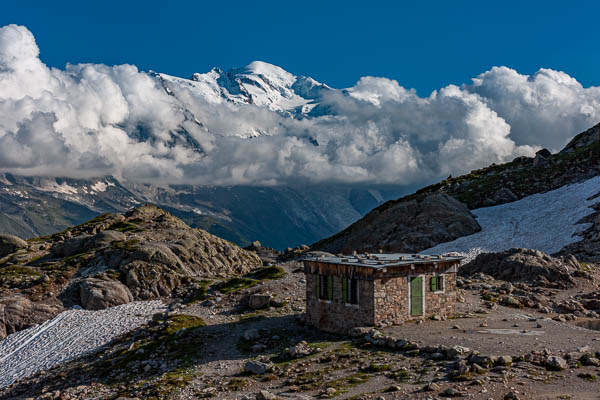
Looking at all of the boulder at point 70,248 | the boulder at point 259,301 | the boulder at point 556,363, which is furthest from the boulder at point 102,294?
the boulder at point 556,363

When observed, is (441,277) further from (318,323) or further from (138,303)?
(138,303)

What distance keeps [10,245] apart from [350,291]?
83.6 metres

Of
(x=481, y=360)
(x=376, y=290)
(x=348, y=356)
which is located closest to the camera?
(x=481, y=360)

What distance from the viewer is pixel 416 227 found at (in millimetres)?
103312

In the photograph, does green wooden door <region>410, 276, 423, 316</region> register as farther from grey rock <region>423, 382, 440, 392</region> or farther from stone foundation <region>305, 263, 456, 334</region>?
grey rock <region>423, 382, 440, 392</region>

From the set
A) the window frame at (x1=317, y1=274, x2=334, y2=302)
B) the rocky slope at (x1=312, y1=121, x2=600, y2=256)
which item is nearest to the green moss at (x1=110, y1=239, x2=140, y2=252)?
the rocky slope at (x1=312, y1=121, x2=600, y2=256)

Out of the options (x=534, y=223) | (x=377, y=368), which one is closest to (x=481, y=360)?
(x=377, y=368)

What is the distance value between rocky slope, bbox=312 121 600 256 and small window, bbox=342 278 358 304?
53.0m

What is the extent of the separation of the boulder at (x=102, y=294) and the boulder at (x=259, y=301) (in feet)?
67.4

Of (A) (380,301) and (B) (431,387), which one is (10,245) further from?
(B) (431,387)

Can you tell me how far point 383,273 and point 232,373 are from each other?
13.1 meters

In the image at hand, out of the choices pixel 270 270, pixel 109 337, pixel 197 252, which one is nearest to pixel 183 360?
pixel 109 337

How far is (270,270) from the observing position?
79.7m

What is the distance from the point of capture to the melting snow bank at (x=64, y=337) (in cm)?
5550
